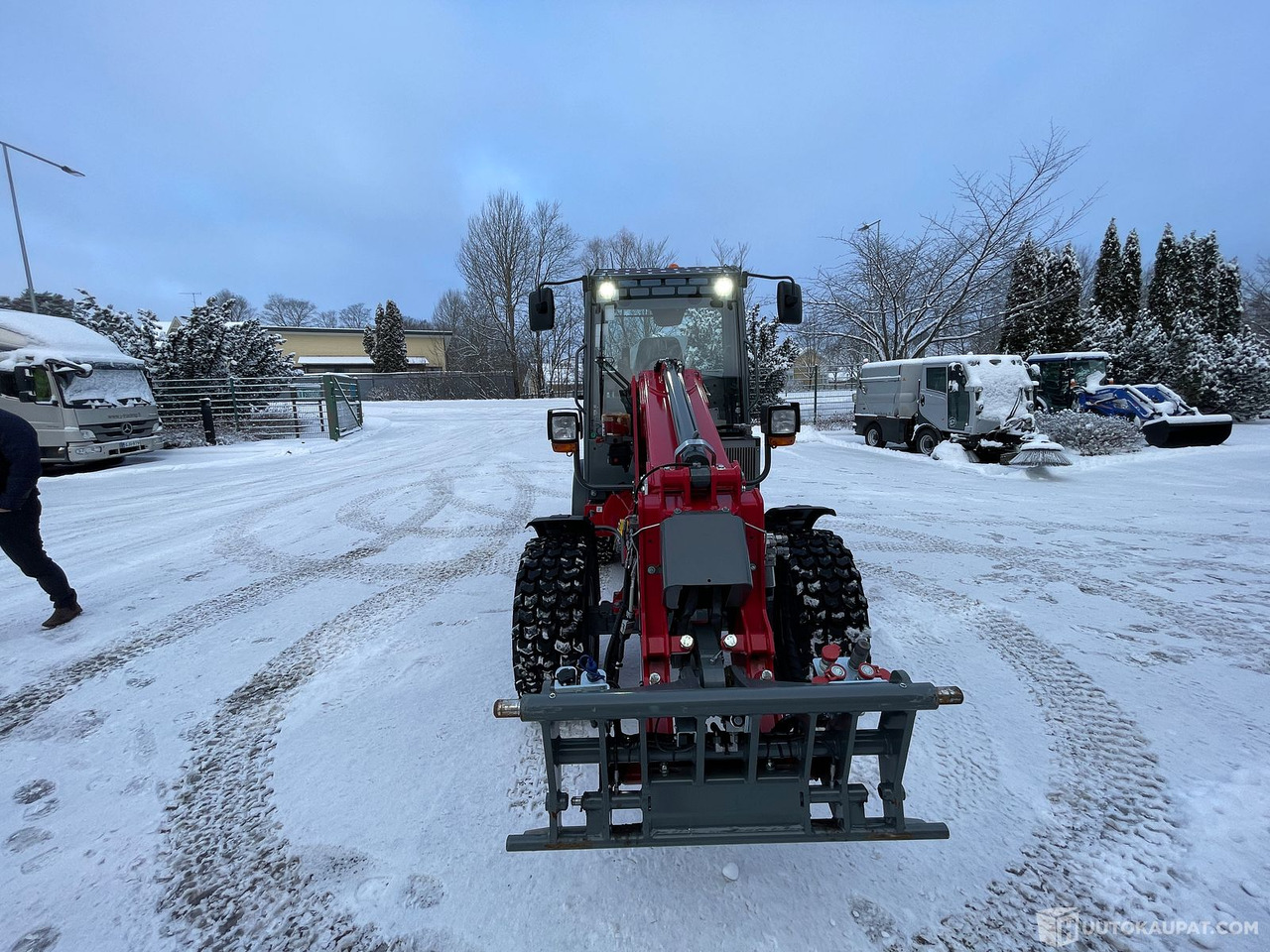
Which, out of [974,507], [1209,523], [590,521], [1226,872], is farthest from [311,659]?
[1209,523]

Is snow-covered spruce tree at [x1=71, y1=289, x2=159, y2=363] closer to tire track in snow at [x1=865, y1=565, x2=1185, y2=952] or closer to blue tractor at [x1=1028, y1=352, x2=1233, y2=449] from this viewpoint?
tire track in snow at [x1=865, y1=565, x2=1185, y2=952]

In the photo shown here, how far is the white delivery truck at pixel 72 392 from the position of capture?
10938 millimetres

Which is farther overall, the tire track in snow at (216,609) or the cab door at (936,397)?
the cab door at (936,397)

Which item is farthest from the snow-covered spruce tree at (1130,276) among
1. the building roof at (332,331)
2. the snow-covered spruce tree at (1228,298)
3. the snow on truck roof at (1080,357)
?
the building roof at (332,331)

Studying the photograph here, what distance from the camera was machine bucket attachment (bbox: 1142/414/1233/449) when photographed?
13.1m

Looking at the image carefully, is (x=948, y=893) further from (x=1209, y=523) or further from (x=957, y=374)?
(x=957, y=374)

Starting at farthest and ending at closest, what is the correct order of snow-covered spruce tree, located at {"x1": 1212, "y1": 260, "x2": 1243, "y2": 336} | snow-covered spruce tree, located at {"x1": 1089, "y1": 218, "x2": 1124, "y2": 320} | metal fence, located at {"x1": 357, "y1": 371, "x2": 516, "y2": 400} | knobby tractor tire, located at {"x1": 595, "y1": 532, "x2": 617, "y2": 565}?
metal fence, located at {"x1": 357, "y1": 371, "x2": 516, "y2": 400} → snow-covered spruce tree, located at {"x1": 1089, "y1": 218, "x2": 1124, "y2": 320} → snow-covered spruce tree, located at {"x1": 1212, "y1": 260, "x2": 1243, "y2": 336} → knobby tractor tire, located at {"x1": 595, "y1": 532, "x2": 617, "y2": 565}

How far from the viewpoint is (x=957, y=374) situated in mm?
12977

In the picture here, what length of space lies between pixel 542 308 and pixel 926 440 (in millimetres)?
12396

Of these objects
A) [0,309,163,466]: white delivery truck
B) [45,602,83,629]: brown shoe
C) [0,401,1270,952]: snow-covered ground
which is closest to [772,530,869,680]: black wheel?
[0,401,1270,952]: snow-covered ground

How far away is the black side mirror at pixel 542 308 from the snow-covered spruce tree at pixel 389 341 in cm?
4007

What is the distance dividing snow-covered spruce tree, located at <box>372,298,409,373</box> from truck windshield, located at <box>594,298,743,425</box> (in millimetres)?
40356

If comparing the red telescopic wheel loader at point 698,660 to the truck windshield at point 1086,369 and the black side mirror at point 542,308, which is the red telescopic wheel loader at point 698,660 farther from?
the truck windshield at point 1086,369

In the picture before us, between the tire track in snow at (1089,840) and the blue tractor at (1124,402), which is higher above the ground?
the blue tractor at (1124,402)
